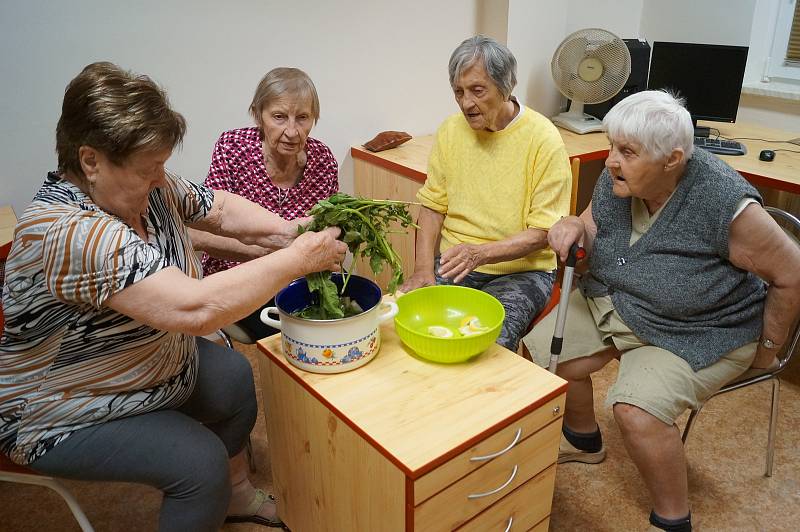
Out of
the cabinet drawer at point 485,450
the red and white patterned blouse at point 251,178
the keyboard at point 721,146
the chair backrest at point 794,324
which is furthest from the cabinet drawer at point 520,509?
the keyboard at point 721,146

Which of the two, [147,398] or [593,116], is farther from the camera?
[593,116]

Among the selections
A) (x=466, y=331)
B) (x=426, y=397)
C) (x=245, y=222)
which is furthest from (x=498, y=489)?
(x=245, y=222)

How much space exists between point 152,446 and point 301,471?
0.37 metres

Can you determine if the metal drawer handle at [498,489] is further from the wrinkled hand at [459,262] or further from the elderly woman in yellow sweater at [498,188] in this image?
the wrinkled hand at [459,262]

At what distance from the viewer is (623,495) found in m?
1.99

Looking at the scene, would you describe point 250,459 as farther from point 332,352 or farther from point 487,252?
point 487,252

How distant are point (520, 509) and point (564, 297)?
0.59 meters

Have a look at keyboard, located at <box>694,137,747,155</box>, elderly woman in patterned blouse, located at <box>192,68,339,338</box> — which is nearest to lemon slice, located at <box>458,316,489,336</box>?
elderly woman in patterned blouse, located at <box>192,68,339,338</box>

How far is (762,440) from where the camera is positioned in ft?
7.36

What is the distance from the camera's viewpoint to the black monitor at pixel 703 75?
3088 millimetres

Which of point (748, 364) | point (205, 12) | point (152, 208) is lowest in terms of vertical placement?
point (748, 364)

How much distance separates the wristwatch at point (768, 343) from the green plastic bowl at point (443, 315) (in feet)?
2.52

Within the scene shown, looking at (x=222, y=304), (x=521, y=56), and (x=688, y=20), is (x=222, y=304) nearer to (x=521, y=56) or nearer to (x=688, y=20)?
(x=521, y=56)

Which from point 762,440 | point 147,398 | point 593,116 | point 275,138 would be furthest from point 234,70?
point 762,440
